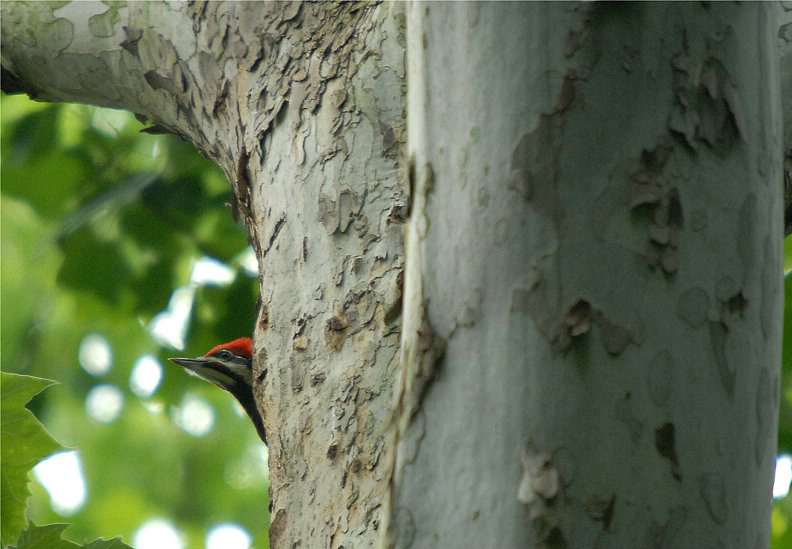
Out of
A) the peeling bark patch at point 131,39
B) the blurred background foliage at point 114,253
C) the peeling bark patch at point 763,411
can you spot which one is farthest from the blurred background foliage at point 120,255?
the peeling bark patch at point 763,411

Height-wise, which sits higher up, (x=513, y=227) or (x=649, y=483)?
(x=513, y=227)

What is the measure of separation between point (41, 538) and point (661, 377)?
4.30ft

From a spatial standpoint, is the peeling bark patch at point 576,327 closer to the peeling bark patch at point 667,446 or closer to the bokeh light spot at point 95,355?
the peeling bark patch at point 667,446

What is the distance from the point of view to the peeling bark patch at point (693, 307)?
3.15 feet

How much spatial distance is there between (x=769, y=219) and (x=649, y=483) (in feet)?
1.23

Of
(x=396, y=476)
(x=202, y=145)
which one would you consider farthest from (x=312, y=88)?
(x=396, y=476)

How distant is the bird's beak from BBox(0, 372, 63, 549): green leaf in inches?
45.6

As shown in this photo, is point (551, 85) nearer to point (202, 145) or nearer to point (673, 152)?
point (673, 152)

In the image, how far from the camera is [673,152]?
38.9 inches

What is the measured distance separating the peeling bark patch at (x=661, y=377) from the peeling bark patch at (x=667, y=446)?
0.10 ft

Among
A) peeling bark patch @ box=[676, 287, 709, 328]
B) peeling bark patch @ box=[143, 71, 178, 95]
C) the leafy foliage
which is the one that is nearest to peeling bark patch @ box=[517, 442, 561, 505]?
peeling bark patch @ box=[676, 287, 709, 328]

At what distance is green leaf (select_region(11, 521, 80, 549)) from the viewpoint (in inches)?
65.2

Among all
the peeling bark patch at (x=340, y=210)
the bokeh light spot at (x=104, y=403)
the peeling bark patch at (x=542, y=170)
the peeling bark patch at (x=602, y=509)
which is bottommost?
the peeling bark patch at (x=602, y=509)

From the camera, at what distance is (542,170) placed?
3.18 feet
